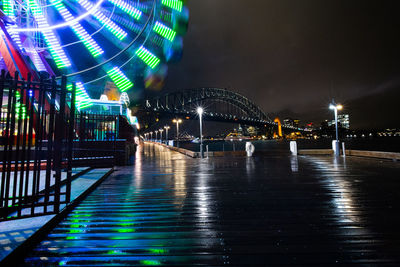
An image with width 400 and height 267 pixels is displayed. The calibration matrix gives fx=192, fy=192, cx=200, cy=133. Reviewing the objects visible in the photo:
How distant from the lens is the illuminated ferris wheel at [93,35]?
13695mm

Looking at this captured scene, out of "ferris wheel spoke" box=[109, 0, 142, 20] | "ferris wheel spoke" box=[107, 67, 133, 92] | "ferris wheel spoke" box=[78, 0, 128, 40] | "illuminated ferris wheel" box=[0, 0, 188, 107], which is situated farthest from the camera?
"ferris wheel spoke" box=[107, 67, 133, 92]

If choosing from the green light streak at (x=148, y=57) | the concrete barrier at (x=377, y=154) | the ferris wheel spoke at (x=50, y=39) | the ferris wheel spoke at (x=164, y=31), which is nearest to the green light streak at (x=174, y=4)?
the ferris wheel spoke at (x=164, y=31)

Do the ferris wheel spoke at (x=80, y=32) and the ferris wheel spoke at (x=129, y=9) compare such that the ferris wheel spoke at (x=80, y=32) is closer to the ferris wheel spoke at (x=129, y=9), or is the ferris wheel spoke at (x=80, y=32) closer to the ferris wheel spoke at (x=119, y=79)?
the ferris wheel spoke at (x=119, y=79)

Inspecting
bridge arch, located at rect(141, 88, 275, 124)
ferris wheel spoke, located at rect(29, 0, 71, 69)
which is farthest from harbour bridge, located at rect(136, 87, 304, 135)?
ferris wheel spoke, located at rect(29, 0, 71, 69)

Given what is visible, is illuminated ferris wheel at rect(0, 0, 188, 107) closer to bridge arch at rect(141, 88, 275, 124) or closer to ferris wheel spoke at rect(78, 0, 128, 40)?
ferris wheel spoke at rect(78, 0, 128, 40)

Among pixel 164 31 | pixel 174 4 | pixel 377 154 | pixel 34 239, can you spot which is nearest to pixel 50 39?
pixel 164 31

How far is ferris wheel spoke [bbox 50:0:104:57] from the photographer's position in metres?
15.2

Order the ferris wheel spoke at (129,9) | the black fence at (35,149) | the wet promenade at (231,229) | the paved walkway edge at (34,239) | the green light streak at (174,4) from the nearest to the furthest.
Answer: the paved walkway edge at (34,239) → the wet promenade at (231,229) → the black fence at (35,149) → the ferris wheel spoke at (129,9) → the green light streak at (174,4)

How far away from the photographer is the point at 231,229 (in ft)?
→ 10.5

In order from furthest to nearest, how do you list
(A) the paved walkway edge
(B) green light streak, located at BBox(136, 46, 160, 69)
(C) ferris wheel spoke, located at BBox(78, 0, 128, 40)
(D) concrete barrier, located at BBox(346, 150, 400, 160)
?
(B) green light streak, located at BBox(136, 46, 160, 69)
(C) ferris wheel spoke, located at BBox(78, 0, 128, 40)
(D) concrete barrier, located at BBox(346, 150, 400, 160)
(A) the paved walkway edge

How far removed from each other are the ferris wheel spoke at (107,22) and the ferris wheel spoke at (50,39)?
3229 millimetres

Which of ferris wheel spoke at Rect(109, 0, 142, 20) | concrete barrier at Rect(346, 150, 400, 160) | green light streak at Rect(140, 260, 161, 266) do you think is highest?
ferris wheel spoke at Rect(109, 0, 142, 20)

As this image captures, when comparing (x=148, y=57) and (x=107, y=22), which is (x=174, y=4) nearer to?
(x=148, y=57)

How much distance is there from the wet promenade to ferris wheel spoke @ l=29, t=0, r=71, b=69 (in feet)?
48.2
